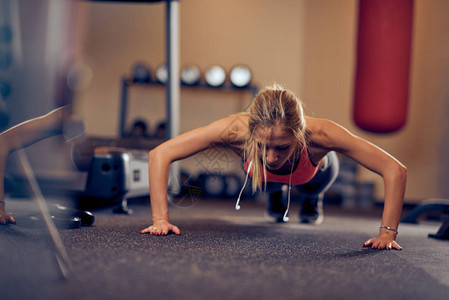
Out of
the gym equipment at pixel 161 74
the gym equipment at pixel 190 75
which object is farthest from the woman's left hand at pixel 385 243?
the gym equipment at pixel 161 74

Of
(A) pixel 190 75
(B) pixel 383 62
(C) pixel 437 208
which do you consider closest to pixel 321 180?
(C) pixel 437 208

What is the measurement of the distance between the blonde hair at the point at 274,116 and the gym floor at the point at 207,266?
0.35 meters

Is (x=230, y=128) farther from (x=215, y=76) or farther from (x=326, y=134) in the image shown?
(x=215, y=76)

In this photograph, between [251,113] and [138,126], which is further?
[138,126]

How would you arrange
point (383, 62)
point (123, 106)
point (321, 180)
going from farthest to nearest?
point (123, 106) → point (383, 62) → point (321, 180)

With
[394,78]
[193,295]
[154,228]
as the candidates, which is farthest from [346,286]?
[394,78]

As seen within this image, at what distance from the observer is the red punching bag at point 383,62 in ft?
10.8

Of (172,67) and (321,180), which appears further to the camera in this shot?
(172,67)

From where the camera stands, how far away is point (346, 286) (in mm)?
1009

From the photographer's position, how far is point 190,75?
4.31 meters

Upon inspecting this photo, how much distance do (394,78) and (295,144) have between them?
2.25 metres

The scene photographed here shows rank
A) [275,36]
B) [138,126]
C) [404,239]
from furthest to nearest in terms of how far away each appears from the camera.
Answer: [275,36]
[138,126]
[404,239]

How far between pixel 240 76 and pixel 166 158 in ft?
9.11

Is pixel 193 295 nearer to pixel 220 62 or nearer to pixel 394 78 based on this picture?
pixel 394 78
